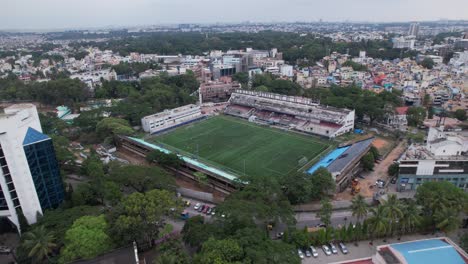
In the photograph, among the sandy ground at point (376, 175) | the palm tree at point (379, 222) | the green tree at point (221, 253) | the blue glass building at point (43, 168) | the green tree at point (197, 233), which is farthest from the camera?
the sandy ground at point (376, 175)

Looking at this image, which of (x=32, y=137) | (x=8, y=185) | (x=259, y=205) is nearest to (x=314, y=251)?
(x=259, y=205)

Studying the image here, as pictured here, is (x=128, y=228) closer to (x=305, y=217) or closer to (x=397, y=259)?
(x=305, y=217)

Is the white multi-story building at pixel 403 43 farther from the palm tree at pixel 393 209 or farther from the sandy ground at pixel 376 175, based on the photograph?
the palm tree at pixel 393 209

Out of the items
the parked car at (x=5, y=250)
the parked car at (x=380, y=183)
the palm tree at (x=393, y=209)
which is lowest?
the parked car at (x=380, y=183)

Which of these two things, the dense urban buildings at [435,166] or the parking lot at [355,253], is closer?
the parking lot at [355,253]

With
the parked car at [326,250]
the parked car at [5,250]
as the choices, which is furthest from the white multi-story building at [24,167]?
the parked car at [326,250]

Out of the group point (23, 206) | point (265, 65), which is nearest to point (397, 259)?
point (23, 206)

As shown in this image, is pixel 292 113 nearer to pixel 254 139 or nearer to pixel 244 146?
pixel 254 139
